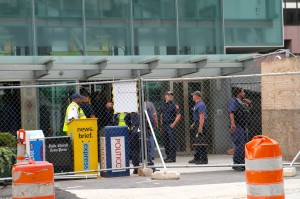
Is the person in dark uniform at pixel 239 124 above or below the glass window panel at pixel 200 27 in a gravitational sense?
below

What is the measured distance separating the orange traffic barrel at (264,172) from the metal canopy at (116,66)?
10.7 m

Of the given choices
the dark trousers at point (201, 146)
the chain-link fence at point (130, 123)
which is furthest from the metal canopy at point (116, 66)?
the dark trousers at point (201, 146)

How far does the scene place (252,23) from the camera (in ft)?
71.6

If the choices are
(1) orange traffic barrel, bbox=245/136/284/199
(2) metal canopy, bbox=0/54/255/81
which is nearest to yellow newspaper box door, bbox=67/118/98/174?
(2) metal canopy, bbox=0/54/255/81

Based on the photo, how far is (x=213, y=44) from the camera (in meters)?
21.6

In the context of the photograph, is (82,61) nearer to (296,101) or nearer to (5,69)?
(5,69)

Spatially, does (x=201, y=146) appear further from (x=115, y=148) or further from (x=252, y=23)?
(x=252, y=23)

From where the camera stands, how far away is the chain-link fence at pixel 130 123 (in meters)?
14.1

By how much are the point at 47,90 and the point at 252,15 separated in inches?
268

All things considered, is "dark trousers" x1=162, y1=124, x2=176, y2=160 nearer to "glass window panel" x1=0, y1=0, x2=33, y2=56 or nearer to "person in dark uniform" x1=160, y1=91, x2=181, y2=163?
"person in dark uniform" x1=160, y1=91, x2=181, y2=163

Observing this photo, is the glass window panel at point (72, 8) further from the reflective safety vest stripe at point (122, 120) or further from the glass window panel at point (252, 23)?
the reflective safety vest stripe at point (122, 120)

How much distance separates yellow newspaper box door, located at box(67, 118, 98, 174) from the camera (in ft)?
46.8

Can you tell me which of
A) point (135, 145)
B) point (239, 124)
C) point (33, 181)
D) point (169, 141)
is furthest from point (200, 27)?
point (33, 181)

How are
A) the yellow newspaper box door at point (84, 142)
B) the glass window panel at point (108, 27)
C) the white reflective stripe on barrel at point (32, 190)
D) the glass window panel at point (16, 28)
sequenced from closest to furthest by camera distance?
1. the white reflective stripe on barrel at point (32, 190)
2. the yellow newspaper box door at point (84, 142)
3. the glass window panel at point (16, 28)
4. the glass window panel at point (108, 27)
